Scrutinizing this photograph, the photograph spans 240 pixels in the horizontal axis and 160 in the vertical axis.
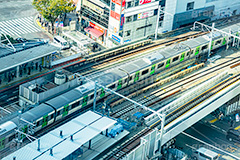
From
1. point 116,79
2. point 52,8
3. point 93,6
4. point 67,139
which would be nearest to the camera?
point 67,139

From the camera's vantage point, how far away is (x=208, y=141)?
229 feet

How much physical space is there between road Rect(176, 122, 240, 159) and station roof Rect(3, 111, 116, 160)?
17.8 meters

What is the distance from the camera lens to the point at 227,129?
242ft

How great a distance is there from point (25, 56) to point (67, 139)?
76.1ft

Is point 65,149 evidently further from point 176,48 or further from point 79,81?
point 176,48

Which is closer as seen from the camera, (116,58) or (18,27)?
(116,58)

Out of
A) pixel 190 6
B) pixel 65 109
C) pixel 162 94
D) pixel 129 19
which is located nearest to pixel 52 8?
pixel 129 19

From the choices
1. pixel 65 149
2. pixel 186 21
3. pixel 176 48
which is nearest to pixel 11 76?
pixel 65 149

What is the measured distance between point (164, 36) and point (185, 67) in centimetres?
1271

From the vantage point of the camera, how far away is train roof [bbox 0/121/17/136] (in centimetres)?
5233

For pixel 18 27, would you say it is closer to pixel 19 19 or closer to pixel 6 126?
pixel 19 19

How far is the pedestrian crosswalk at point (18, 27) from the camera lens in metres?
100

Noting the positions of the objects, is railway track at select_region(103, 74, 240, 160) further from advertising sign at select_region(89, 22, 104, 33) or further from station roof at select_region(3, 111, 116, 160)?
advertising sign at select_region(89, 22, 104, 33)

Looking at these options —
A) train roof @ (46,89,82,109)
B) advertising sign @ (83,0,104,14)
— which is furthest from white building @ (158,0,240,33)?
train roof @ (46,89,82,109)
